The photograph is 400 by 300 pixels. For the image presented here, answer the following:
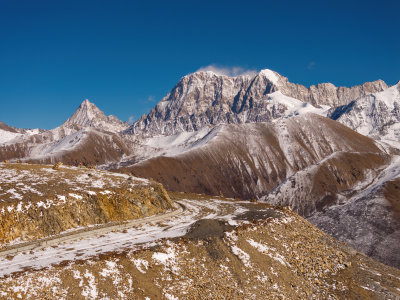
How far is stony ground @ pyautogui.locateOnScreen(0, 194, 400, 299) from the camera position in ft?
60.4

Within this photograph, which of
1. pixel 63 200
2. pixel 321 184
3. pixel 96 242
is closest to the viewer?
pixel 96 242

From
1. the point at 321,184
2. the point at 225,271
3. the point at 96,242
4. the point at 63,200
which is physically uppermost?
the point at 321,184

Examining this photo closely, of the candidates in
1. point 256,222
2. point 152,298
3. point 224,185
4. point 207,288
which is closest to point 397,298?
point 256,222

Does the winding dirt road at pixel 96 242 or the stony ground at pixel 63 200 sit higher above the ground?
the stony ground at pixel 63 200

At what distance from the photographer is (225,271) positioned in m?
23.3

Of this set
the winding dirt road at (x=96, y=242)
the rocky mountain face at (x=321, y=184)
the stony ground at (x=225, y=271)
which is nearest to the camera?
the stony ground at (x=225, y=271)

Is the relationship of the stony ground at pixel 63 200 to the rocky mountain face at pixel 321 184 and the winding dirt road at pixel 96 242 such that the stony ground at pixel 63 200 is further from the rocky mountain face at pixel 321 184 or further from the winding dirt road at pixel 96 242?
the rocky mountain face at pixel 321 184

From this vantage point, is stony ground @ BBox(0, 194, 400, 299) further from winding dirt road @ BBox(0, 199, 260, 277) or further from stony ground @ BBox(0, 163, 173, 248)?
stony ground @ BBox(0, 163, 173, 248)

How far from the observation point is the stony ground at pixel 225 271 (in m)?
18.4

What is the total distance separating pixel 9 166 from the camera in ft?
137

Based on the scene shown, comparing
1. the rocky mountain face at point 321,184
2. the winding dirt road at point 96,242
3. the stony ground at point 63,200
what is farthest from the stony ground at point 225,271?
the rocky mountain face at point 321,184

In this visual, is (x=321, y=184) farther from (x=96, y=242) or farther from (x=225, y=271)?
(x=96, y=242)

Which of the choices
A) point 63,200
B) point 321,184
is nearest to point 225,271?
point 63,200

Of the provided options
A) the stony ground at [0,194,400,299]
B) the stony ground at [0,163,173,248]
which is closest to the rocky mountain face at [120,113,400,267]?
the stony ground at [0,194,400,299]
